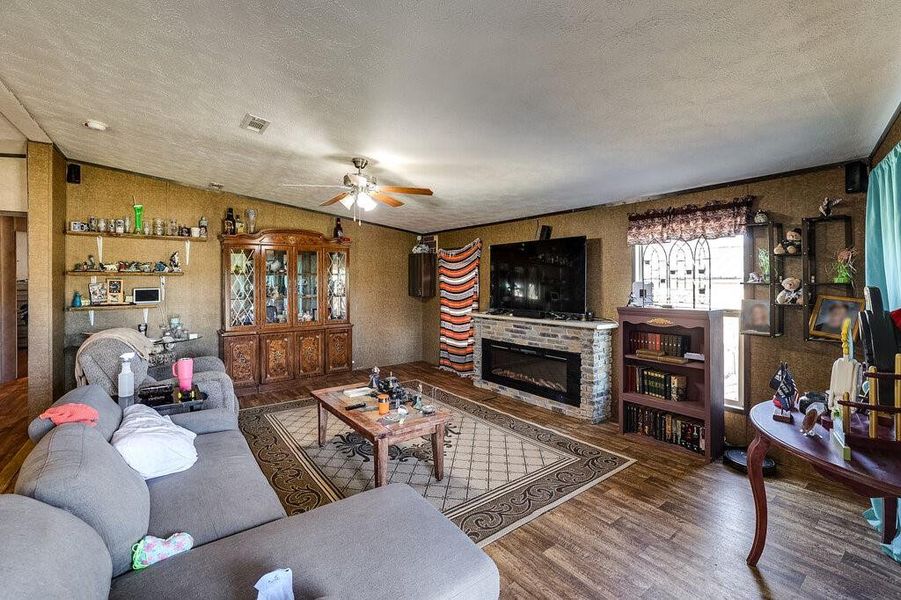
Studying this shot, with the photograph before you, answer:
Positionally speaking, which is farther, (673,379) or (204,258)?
(204,258)

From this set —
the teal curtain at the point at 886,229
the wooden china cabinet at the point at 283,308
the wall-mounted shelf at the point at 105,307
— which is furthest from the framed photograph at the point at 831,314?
the wall-mounted shelf at the point at 105,307

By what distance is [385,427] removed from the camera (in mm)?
2703

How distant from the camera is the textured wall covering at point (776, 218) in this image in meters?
3.07

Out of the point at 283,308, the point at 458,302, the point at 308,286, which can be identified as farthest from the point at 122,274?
the point at 458,302

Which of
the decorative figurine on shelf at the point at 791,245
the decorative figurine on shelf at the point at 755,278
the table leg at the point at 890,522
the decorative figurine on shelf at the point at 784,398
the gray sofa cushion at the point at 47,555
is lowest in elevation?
the table leg at the point at 890,522

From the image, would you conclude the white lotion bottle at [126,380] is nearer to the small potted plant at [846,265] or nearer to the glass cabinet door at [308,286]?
the glass cabinet door at [308,286]

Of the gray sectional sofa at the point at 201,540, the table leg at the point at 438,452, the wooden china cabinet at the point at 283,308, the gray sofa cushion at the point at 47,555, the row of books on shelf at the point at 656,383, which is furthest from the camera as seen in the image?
the wooden china cabinet at the point at 283,308

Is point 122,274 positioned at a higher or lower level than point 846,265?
higher

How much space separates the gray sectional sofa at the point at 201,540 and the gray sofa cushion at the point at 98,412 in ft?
0.05

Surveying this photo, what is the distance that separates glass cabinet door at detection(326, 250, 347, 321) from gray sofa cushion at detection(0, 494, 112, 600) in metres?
4.74

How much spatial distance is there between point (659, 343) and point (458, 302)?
3244mm

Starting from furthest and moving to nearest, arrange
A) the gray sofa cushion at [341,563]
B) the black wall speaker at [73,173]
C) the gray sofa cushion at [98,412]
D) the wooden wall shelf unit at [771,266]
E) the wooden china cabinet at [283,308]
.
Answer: the wooden china cabinet at [283,308]
the black wall speaker at [73,173]
the wooden wall shelf unit at [771,266]
the gray sofa cushion at [98,412]
the gray sofa cushion at [341,563]

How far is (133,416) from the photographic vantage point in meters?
2.35

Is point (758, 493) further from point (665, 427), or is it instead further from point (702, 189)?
point (702, 189)
